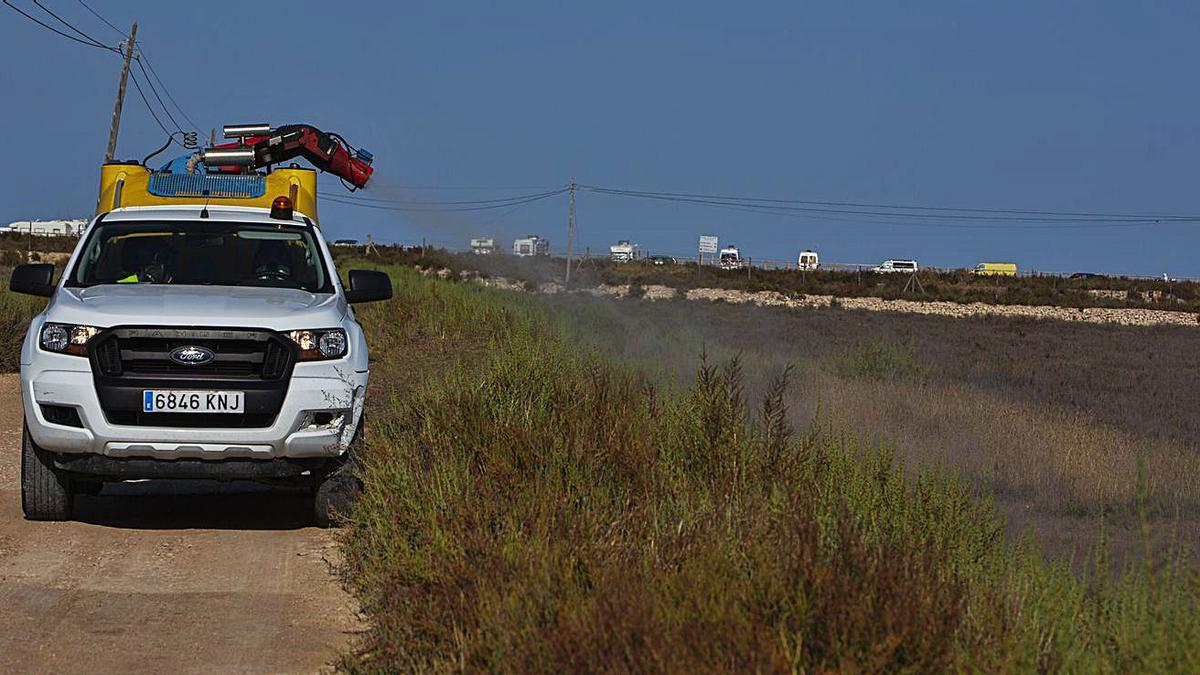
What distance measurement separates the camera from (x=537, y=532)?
6410 millimetres

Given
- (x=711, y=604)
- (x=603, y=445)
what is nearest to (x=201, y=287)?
(x=603, y=445)

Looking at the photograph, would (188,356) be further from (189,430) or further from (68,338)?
(68,338)

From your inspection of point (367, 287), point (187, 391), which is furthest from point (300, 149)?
point (187, 391)

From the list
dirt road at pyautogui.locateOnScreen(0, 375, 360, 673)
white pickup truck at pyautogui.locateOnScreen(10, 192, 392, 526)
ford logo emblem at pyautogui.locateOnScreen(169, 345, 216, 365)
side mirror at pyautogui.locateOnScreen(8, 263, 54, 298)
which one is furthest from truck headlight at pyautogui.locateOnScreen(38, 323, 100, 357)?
dirt road at pyautogui.locateOnScreen(0, 375, 360, 673)

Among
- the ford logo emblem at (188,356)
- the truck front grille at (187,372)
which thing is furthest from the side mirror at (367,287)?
the ford logo emblem at (188,356)

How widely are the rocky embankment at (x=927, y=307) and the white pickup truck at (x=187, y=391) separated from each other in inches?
2068

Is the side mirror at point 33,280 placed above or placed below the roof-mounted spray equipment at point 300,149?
below

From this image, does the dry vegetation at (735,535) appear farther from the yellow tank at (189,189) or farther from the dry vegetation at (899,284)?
the dry vegetation at (899,284)

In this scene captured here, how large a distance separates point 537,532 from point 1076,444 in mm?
9956

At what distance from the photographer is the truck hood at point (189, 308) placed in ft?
27.4

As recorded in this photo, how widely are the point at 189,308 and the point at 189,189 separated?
3.26m

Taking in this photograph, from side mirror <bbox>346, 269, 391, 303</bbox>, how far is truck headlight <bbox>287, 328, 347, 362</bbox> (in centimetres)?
108

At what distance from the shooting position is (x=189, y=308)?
27.8ft

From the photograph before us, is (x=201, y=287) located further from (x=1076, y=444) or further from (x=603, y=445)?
(x=1076, y=444)
